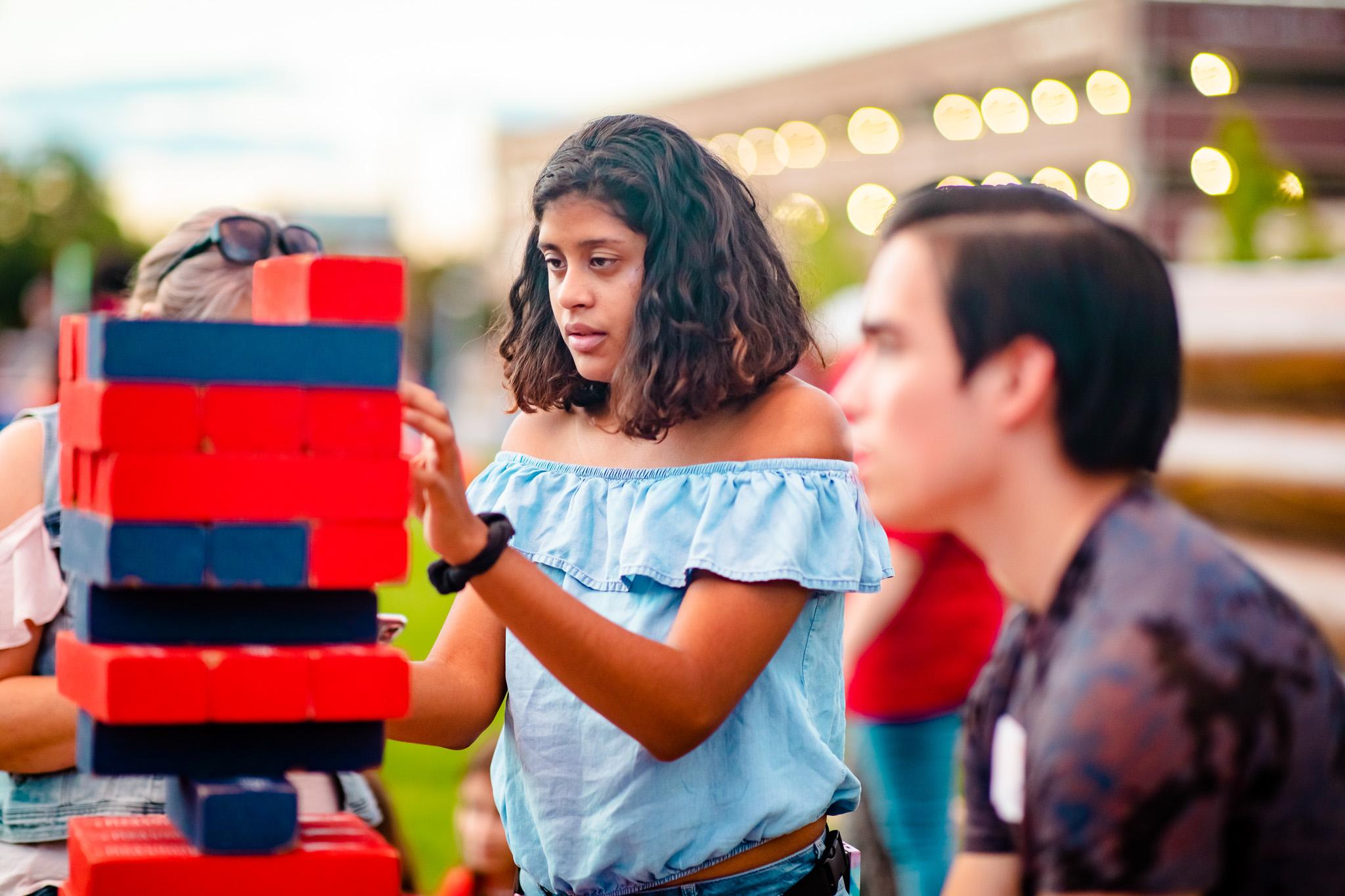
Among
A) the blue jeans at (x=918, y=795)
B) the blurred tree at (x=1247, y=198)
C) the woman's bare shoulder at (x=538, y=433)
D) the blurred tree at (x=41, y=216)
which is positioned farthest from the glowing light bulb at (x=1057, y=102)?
the woman's bare shoulder at (x=538, y=433)

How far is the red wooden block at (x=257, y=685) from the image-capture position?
1.80 meters

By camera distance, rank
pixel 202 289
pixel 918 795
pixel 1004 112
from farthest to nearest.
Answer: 1. pixel 1004 112
2. pixel 918 795
3. pixel 202 289

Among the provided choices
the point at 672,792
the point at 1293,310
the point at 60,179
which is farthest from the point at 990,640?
the point at 60,179

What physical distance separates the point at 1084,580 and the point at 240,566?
98 centimetres

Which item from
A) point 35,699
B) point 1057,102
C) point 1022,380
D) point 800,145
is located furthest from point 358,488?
point 800,145

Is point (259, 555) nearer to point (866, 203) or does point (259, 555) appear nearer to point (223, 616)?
point (223, 616)

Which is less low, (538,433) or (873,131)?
(873,131)

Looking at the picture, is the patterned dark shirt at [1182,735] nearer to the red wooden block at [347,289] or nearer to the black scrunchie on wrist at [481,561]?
the black scrunchie on wrist at [481,561]

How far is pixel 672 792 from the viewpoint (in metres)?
2.20

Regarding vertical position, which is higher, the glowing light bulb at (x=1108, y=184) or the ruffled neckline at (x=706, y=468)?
the glowing light bulb at (x=1108, y=184)

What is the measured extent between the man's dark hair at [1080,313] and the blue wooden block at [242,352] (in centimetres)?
72

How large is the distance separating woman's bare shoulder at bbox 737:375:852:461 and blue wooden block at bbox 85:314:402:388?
67 centimetres

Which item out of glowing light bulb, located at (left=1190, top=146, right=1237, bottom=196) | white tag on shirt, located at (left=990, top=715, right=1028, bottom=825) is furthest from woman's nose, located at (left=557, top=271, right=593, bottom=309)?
glowing light bulb, located at (left=1190, top=146, right=1237, bottom=196)

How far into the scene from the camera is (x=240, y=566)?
179 centimetres
